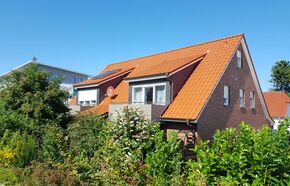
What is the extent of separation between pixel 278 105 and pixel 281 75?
85.8ft

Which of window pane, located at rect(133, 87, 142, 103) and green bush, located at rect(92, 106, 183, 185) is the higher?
window pane, located at rect(133, 87, 142, 103)

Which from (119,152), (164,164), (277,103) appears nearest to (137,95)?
(119,152)

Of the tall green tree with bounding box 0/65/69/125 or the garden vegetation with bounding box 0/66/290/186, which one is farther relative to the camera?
the tall green tree with bounding box 0/65/69/125

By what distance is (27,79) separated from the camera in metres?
19.2

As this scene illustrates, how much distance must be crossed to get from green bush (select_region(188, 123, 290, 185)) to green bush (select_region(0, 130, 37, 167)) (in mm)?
8676

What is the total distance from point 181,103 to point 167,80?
1.91 meters

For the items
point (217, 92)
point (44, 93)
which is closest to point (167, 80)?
point (217, 92)

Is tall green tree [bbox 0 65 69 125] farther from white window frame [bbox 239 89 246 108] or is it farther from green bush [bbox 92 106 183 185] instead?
white window frame [bbox 239 89 246 108]

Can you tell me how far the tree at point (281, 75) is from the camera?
2534 inches

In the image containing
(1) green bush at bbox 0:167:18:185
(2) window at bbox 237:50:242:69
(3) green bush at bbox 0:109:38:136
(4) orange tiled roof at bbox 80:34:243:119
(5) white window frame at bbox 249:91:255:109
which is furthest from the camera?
(5) white window frame at bbox 249:91:255:109

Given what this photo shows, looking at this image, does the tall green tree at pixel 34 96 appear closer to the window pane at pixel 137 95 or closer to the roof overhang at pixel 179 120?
the window pane at pixel 137 95

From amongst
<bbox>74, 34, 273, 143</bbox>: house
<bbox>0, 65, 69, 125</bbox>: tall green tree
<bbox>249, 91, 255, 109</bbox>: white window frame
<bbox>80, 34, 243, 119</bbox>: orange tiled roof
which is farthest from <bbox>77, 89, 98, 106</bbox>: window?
<bbox>249, 91, 255, 109</bbox>: white window frame

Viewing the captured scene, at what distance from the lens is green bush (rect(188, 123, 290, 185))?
7535 mm

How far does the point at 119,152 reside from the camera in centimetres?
1095
